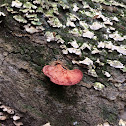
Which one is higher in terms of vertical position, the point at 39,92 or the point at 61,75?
the point at 61,75

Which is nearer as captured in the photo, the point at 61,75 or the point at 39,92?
the point at 61,75

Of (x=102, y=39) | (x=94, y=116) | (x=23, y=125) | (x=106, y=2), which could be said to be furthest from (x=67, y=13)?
(x=23, y=125)

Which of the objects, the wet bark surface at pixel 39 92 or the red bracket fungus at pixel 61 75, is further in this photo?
the wet bark surface at pixel 39 92

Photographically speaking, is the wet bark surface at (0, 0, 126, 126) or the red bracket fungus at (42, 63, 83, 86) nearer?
the red bracket fungus at (42, 63, 83, 86)

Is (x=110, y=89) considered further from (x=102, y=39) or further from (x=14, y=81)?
(x=14, y=81)
